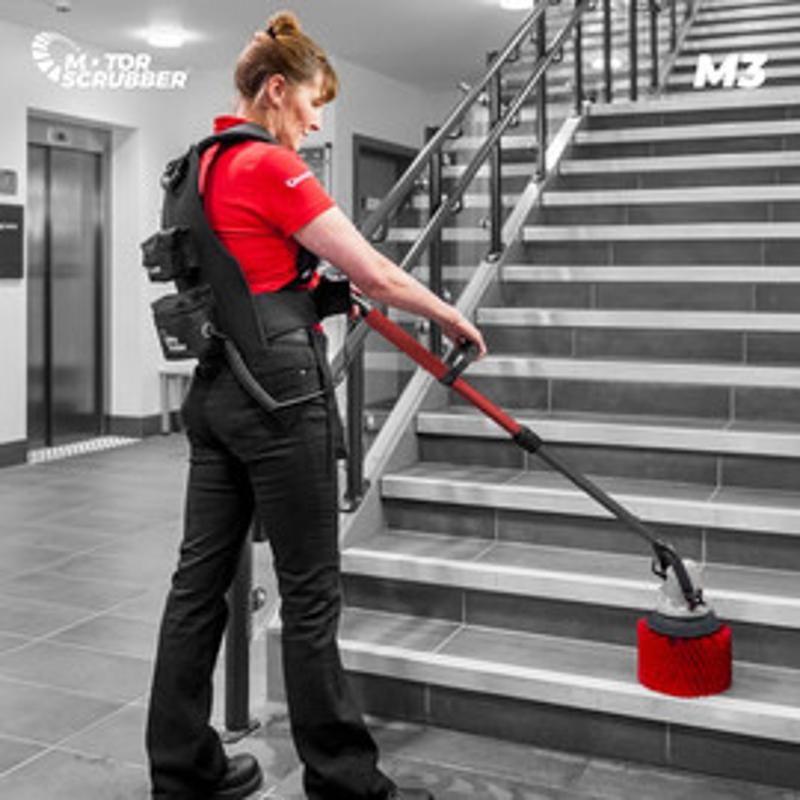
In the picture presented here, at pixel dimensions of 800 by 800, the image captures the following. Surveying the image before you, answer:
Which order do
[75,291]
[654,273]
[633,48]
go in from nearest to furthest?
[654,273]
[633,48]
[75,291]

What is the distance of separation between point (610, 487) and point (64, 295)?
6144 mm

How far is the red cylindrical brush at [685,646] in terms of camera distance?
2686 millimetres

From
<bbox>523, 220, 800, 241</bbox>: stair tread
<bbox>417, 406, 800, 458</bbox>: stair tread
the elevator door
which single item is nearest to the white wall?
the elevator door

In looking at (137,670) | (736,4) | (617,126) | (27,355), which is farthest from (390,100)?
(137,670)

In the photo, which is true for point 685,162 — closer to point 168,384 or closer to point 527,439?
point 527,439

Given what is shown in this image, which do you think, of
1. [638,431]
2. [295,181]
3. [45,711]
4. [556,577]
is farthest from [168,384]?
[295,181]

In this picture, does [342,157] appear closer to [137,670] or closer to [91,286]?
[91,286]

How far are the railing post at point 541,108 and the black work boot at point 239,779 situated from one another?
3292mm

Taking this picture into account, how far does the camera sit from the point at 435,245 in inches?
159

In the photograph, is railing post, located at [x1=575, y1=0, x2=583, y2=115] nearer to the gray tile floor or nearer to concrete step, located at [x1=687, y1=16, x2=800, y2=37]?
concrete step, located at [x1=687, y1=16, x2=800, y2=37]

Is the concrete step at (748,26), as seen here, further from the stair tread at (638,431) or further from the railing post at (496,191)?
the stair tread at (638,431)

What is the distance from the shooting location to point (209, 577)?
2449 millimetres

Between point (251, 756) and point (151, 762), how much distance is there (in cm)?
30

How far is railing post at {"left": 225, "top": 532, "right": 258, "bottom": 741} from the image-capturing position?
2959mm
